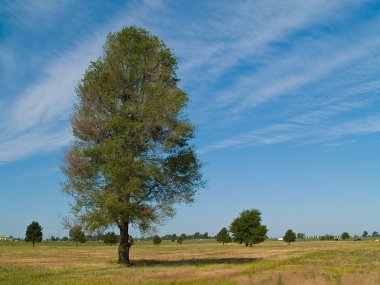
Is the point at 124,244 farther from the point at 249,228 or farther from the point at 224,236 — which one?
the point at 224,236

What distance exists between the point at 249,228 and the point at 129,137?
77.0 m

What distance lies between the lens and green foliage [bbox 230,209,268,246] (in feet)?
340

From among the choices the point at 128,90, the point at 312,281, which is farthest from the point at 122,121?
the point at 312,281

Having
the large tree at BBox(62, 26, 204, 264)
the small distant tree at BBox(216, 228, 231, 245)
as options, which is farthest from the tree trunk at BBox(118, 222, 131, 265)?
the small distant tree at BBox(216, 228, 231, 245)

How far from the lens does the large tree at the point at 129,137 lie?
3155cm

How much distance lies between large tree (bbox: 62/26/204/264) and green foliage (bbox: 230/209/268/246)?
72.0 m

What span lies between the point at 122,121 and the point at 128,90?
2.96 m

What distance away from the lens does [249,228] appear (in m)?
105

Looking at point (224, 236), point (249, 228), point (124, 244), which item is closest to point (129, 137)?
point (124, 244)

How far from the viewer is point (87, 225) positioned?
104 ft

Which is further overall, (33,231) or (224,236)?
(224,236)

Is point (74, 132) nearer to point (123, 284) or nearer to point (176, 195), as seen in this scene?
point (176, 195)

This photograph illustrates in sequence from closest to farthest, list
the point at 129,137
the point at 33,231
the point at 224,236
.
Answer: the point at 129,137, the point at 33,231, the point at 224,236

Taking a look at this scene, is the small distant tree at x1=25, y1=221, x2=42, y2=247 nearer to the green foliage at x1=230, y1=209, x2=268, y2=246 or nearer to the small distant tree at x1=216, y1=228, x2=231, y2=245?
the green foliage at x1=230, y1=209, x2=268, y2=246
